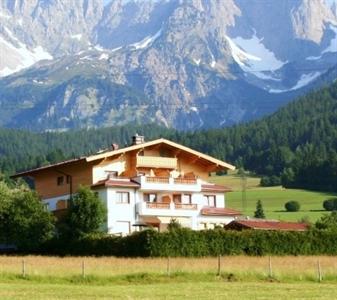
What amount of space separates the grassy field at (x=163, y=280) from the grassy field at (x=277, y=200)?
269 ft

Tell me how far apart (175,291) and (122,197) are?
4120cm

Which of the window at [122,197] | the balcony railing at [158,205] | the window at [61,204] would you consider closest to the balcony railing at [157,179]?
the balcony railing at [158,205]

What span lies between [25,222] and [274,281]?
29.1 meters

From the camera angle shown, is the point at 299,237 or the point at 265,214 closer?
the point at 299,237

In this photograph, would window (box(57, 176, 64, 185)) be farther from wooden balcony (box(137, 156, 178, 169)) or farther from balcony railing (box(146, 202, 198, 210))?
balcony railing (box(146, 202, 198, 210))

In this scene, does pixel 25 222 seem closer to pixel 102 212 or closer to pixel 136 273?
pixel 102 212

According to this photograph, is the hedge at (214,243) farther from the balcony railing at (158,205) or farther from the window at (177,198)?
the window at (177,198)

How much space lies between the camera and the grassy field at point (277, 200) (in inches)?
5561

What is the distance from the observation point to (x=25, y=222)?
6981 centimetres

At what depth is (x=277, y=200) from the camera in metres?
163

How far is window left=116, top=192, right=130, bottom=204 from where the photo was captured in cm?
7916

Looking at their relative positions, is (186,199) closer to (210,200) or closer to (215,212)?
(215,212)

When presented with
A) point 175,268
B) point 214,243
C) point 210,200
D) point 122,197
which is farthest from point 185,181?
point 175,268

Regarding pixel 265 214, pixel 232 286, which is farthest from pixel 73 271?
pixel 265 214
